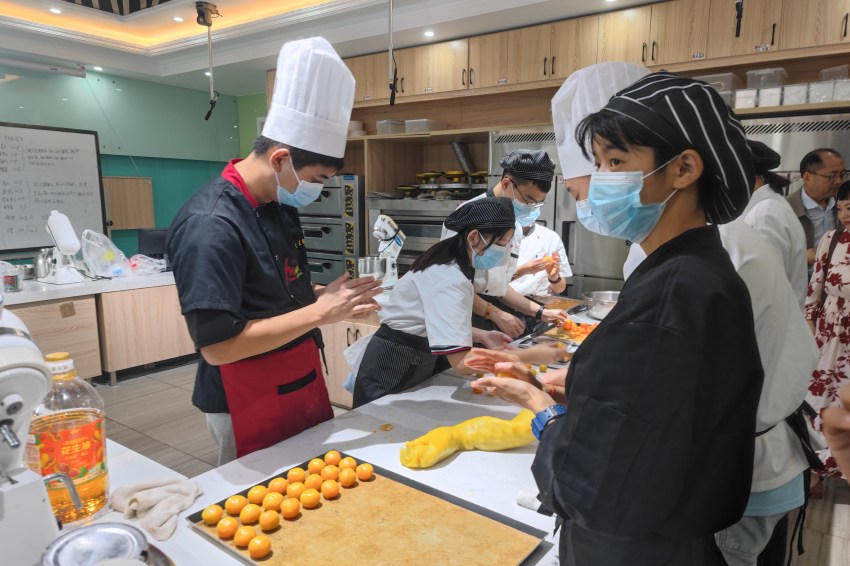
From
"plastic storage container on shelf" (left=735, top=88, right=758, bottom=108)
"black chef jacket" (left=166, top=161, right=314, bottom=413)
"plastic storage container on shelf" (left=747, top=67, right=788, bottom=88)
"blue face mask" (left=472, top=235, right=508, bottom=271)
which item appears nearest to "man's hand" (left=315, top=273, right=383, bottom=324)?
"black chef jacket" (left=166, top=161, right=314, bottom=413)

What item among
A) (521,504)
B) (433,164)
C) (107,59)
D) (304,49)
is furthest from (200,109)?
(521,504)

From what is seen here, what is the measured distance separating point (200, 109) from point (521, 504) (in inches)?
A: 290

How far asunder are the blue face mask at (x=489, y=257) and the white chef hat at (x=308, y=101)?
64 cm

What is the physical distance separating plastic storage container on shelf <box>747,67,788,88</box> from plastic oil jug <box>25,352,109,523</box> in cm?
419

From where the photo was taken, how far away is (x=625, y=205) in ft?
2.83

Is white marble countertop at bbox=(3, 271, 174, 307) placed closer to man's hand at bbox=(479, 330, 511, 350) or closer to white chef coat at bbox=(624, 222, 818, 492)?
man's hand at bbox=(479, 330, 511, 350)

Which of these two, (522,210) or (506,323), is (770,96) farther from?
(506,323)

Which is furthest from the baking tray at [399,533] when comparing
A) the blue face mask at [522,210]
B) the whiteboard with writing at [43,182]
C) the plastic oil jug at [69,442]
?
the whiteboard with writing at [43,182]

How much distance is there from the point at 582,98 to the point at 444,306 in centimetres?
83

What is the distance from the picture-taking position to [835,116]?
3.37 metres

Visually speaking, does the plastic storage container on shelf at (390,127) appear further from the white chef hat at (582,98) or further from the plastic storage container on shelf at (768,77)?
the white chef hat at (582,98)

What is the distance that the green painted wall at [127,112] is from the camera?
19.0 feet

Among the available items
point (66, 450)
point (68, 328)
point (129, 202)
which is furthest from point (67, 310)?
point (66, 450)

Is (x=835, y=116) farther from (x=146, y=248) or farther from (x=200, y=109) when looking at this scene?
(x=200, y=109)
